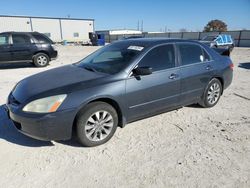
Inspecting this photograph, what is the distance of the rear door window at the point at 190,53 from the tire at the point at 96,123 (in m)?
1.86

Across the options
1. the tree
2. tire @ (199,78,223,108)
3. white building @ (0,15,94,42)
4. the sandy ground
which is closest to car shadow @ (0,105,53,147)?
the sandy ground

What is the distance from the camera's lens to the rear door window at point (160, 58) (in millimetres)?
3796

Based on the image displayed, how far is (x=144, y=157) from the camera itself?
3141 millimetres

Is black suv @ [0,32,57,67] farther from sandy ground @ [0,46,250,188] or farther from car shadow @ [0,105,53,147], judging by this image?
car shadow @ [0,105,53,147]

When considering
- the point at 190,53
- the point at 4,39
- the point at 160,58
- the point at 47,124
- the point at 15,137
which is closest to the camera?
the point at 47,124

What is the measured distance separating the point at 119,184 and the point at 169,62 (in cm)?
238

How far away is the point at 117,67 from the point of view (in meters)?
3.66

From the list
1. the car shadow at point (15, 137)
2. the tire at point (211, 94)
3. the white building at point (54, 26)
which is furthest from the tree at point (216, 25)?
the car shadow at point (15, 137)

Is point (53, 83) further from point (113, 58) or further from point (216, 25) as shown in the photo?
point (216, 25)

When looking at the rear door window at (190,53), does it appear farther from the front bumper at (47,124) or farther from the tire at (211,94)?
the front bumper at (47,124)

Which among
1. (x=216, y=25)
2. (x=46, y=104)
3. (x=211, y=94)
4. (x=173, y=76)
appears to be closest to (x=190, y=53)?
(x=173, y=76)

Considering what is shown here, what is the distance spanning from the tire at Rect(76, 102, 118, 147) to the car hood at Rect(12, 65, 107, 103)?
40cm

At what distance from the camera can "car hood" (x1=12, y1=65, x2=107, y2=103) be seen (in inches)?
124

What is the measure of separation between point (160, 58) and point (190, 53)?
0.87 metres
